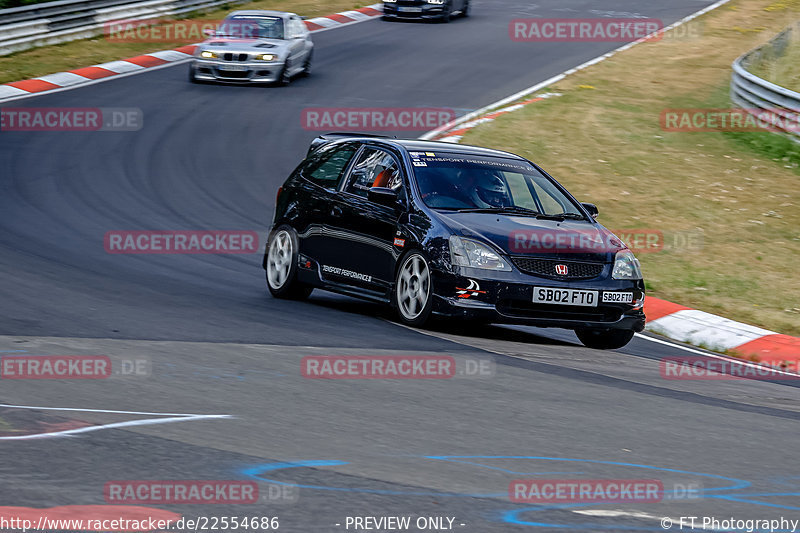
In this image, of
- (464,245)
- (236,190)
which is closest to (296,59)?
(236,190)

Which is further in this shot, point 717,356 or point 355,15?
point 355,15

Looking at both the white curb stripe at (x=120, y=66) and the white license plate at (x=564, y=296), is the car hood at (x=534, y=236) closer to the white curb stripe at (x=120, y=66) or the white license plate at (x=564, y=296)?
the white license plate at (x=564, y=296)

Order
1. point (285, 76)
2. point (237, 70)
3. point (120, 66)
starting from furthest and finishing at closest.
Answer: point (120, 66) < point (285, 76) < point (237, 70)

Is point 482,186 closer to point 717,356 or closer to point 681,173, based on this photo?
point 717,356

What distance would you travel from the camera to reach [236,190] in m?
17.5

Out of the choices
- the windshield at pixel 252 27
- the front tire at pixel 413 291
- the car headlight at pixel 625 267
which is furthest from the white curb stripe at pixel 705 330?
the windshield at pixel 252 27

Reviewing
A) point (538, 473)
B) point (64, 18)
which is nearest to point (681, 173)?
point (538, 473)

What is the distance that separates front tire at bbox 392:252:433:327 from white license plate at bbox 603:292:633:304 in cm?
139

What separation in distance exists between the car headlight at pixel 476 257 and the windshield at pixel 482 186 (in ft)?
2.28

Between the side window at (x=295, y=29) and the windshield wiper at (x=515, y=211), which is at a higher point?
the windshield wiper at (x=515, y=211)

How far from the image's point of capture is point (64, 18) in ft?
93.5

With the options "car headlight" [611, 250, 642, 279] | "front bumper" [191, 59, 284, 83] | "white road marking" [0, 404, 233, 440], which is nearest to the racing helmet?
"car headlight" [611, 250, 642, 279]

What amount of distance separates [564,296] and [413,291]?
1206 mm

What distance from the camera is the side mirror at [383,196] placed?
1035 cm
